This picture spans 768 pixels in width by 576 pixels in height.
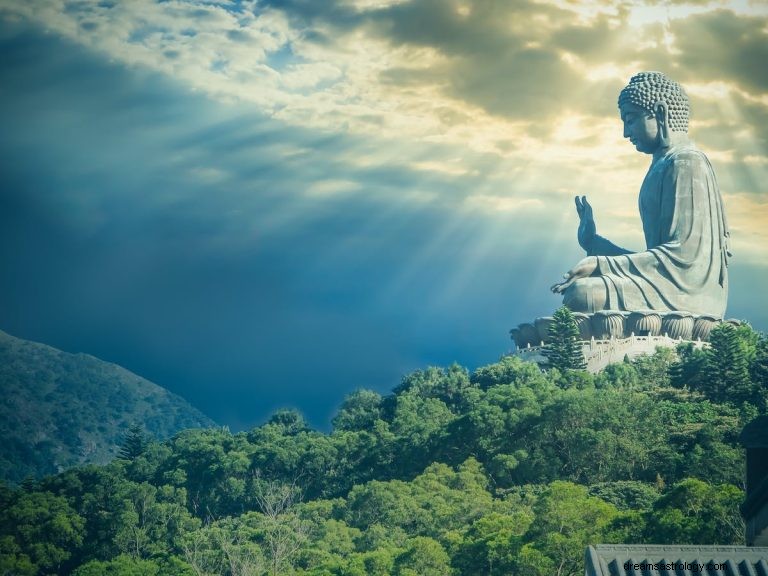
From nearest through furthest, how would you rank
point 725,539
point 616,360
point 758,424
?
1. point 758,424
2. point 725,539
3. point 616,360

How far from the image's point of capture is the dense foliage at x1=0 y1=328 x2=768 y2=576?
18.9 m

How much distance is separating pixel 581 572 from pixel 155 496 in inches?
391

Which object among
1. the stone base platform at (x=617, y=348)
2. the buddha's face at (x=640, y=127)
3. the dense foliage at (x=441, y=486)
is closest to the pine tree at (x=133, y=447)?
the dense foliage at (x=441, y=486)

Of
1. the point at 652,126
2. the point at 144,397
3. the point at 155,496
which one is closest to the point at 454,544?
the point at 155,496

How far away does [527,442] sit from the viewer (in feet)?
80.6

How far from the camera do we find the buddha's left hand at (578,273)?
31500mm

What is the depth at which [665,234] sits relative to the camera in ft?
107

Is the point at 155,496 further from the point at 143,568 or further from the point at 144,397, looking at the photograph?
the point at 144,397

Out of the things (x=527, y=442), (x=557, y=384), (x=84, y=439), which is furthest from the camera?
(x=84, y=439)

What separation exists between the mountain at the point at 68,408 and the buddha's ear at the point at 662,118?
21.4 metres

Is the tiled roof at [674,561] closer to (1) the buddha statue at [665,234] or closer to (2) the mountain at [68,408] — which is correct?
(1) the buddha statue at [665,234]

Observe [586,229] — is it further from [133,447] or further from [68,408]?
[68,408]

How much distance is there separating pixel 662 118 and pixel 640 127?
507mm

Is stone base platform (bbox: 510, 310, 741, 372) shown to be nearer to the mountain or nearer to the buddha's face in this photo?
the buddha's face
